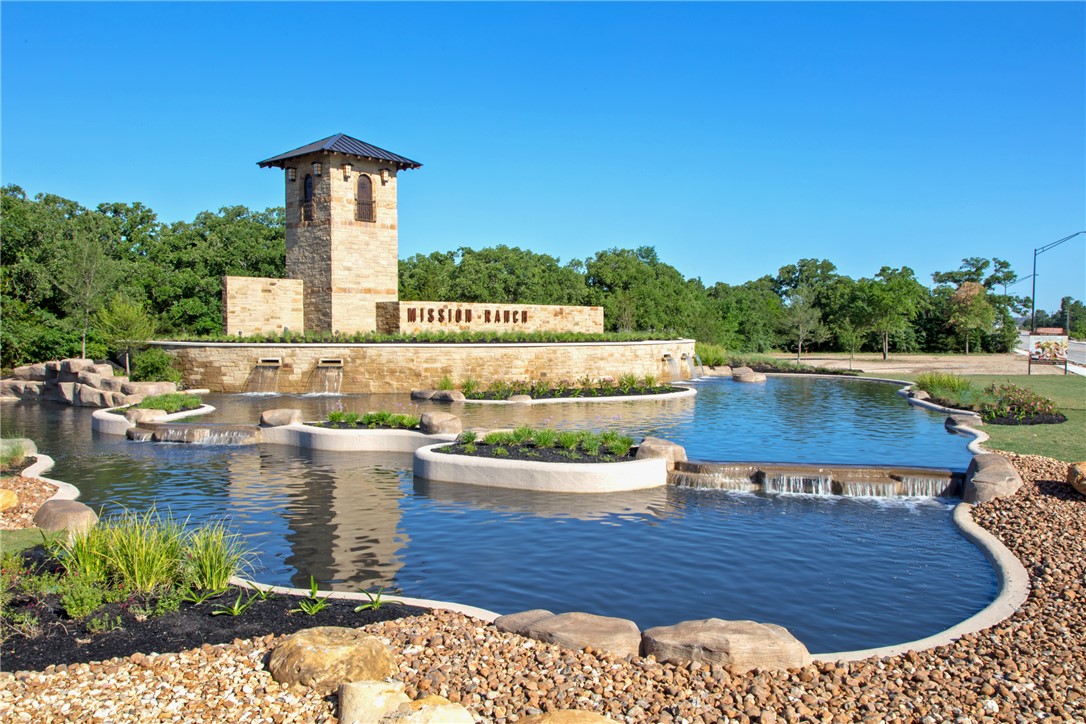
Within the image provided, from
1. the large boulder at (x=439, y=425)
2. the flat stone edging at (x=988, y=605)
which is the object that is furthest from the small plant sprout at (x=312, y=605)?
the large boulder at (x=439, y=425)

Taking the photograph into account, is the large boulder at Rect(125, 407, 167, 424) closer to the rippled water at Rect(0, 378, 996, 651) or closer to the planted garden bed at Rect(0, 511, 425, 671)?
the rippled water at Rect(0, 378, 996, 651)

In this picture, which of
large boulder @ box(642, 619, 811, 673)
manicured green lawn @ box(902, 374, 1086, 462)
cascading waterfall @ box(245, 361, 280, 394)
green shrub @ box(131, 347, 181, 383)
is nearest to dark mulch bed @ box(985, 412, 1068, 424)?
manicured green lawn @ box(902, 374, 1086, 462)

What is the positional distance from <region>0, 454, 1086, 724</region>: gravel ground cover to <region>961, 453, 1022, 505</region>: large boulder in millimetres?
5113

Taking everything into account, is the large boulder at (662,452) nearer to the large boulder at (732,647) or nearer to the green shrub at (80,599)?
the large boulder at (732,647)

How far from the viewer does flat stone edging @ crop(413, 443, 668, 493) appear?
12133 millimetres

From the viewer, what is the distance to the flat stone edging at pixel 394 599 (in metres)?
6.65

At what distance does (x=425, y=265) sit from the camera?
53594mm

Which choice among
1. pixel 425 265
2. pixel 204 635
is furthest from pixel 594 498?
pixel 425 265

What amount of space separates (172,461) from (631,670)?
11493mm

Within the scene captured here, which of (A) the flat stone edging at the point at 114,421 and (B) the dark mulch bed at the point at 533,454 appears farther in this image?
(A) the flat stone edging at the point at 114,421

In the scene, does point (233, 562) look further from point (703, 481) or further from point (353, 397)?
point (353, 397)

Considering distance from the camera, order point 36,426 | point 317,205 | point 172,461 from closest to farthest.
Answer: point 172,461
point 36,426
point 317,205

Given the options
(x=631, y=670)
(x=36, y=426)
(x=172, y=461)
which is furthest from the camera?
(x=36, y=426)

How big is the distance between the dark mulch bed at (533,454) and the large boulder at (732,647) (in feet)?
22.5
